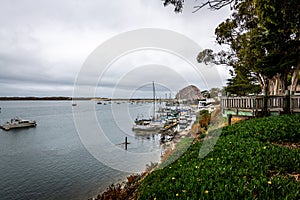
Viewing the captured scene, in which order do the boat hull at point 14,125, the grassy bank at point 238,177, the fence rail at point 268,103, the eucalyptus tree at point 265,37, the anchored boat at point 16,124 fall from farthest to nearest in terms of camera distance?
1. the anchored boat at point 16,124
2. the boat hull at point 14,125
3. the fence rail at point 268,103
4. the eucalyptus tree at point 265,37
5. the grassy bank at point 238,177

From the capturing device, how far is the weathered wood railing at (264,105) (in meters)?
9.75

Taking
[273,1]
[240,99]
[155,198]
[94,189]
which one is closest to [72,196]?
[94,189]

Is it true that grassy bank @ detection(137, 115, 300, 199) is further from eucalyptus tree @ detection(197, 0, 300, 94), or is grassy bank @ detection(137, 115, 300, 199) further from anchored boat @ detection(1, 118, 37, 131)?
anchored boat @ detection(1, 118, 37, 131)

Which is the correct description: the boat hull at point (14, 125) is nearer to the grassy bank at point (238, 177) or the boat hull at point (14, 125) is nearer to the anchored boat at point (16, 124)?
the anchored boat at point (16, 124)

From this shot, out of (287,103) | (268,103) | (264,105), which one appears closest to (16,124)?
(264,105)

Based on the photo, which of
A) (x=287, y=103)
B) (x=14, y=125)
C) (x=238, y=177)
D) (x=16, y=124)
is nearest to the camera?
(x=238, y=177)

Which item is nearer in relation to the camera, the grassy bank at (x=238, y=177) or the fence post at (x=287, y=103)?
the grassy bank at (x=238, y=177)

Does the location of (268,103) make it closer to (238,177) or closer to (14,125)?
(238,177)

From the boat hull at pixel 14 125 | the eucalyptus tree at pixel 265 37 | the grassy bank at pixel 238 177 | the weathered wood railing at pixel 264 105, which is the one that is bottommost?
the boat hull at pixel 14 125

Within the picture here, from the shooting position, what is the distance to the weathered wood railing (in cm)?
975

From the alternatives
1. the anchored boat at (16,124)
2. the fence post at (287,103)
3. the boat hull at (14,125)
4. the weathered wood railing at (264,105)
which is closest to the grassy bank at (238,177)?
the weathered wood railing at (264,105)

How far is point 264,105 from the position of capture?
33.9 feet

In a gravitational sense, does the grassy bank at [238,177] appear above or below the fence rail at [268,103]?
below

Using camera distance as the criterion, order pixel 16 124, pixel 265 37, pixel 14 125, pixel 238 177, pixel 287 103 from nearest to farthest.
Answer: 1. pixel 238 177
2. pixel 287 103
3. pixel 265 37
4. pixel 14 125
5. pixel 16 124
